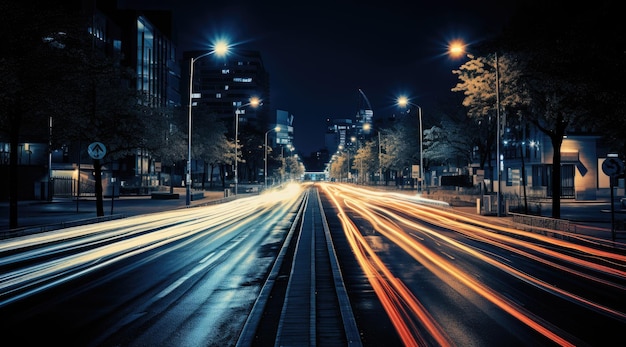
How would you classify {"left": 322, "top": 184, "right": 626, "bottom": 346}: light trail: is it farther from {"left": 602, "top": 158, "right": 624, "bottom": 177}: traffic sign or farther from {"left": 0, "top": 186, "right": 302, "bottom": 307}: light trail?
{"left": 0, "top": 186, "right": 302, "bottom": 307}: light trail

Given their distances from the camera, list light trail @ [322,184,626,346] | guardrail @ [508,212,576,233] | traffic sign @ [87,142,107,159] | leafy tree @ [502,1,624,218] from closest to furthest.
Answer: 1. light trail @ [322,184,626,346]
2. leafy tree @ [502,1,624,218]
3. guardrail @ [508,212,576,233]
4. traffic sign @ [87,142,107,159]

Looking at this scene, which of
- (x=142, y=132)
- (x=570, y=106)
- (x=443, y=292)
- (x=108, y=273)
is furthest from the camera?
(x=142, y=132)

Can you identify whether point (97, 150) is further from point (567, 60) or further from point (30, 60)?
point (567, 60)

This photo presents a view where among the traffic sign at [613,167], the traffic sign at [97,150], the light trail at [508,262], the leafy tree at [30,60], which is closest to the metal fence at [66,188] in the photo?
the traffic sign at [97,150]

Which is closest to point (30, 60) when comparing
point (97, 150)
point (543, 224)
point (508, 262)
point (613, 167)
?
point (97, 150)

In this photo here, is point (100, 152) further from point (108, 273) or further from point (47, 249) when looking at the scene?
point (108, 273)

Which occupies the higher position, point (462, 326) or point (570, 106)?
point (570, 106)

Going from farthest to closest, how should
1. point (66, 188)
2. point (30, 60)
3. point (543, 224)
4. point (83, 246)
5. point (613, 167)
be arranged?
point (66, 188) < point (543, 224) < point (30, 60) < point (613, 167) < point (83, 246)

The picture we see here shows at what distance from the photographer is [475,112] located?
30031 millimetres

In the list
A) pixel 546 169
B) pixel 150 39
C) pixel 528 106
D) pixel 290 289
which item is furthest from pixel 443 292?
pixel 150 39

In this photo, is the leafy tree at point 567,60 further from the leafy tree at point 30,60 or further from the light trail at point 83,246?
the leafy tree at point 30,60

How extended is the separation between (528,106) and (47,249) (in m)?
21.8

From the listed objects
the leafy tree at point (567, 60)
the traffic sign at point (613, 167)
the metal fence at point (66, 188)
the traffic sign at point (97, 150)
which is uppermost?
the leafy tree at point (567, 60)

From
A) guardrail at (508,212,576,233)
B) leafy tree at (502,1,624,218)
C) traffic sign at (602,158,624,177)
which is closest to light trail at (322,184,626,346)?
guardrail at (508,212,576,233)
